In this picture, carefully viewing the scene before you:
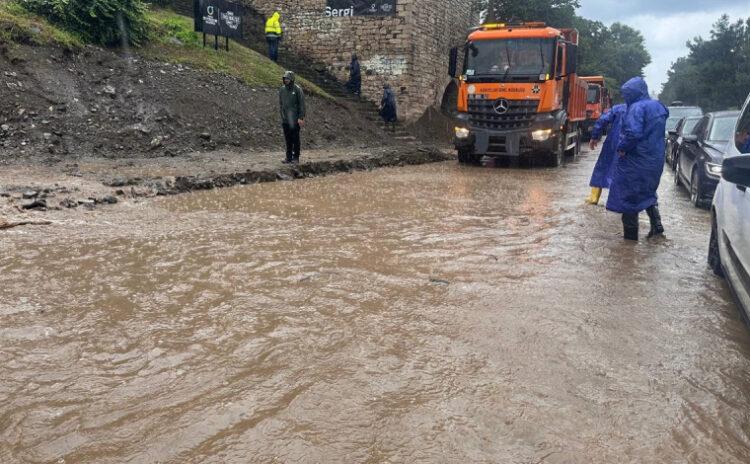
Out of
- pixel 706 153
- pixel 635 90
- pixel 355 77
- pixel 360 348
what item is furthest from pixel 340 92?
pixel 360 348

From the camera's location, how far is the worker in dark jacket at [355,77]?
2062 cm

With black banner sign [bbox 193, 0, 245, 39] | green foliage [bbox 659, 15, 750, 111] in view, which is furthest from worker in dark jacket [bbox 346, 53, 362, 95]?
green foliage [bbox 659, 15, 750, 111]

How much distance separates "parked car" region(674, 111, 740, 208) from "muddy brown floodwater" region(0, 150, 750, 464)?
2.63 metres

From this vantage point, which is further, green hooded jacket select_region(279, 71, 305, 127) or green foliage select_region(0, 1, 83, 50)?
green foliage select_region(0, 1, 83, 50)

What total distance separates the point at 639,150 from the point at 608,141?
1.30 m

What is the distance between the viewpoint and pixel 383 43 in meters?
20.7

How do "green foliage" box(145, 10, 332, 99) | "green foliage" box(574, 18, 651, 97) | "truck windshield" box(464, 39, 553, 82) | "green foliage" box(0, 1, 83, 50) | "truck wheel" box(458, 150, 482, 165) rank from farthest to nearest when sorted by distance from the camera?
"green foliage" box(574, 18, 651, 97)
"truck wheel" box(458, 150, 482, 165)
"green foliage" box(145, 10, 332, 99)
"truck windshield" box(464, 39, 553, 82)
"green foliage" box(0, 1, 83, 50)

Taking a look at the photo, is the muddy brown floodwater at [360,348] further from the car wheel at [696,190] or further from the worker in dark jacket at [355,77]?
the worker in dark jacket at [355,77]

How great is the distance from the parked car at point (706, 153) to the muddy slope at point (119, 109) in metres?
8.99

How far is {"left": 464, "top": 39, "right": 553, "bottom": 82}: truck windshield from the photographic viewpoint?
13213 millimetres

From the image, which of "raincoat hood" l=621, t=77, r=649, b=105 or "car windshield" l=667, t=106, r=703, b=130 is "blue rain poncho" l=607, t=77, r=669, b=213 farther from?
"car windshield" l=667, t=106, r=703, b=130

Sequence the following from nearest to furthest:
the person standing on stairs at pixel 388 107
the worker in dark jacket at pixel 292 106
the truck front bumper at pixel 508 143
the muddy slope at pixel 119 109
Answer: the muddy slope at pixel 119 109 < the worker in dark jacket at pixel 292 106 < the truck front bumper at pixel 508 143 < the person standing on stairs at pixel 388 107

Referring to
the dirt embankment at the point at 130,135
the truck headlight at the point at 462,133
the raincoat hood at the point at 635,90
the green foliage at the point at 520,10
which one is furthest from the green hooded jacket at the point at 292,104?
the green foliage at the point at 520,10

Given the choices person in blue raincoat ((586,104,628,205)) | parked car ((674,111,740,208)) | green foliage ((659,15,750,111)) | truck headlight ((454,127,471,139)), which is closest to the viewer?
person in blue raincoat ((586,104,628,205))
